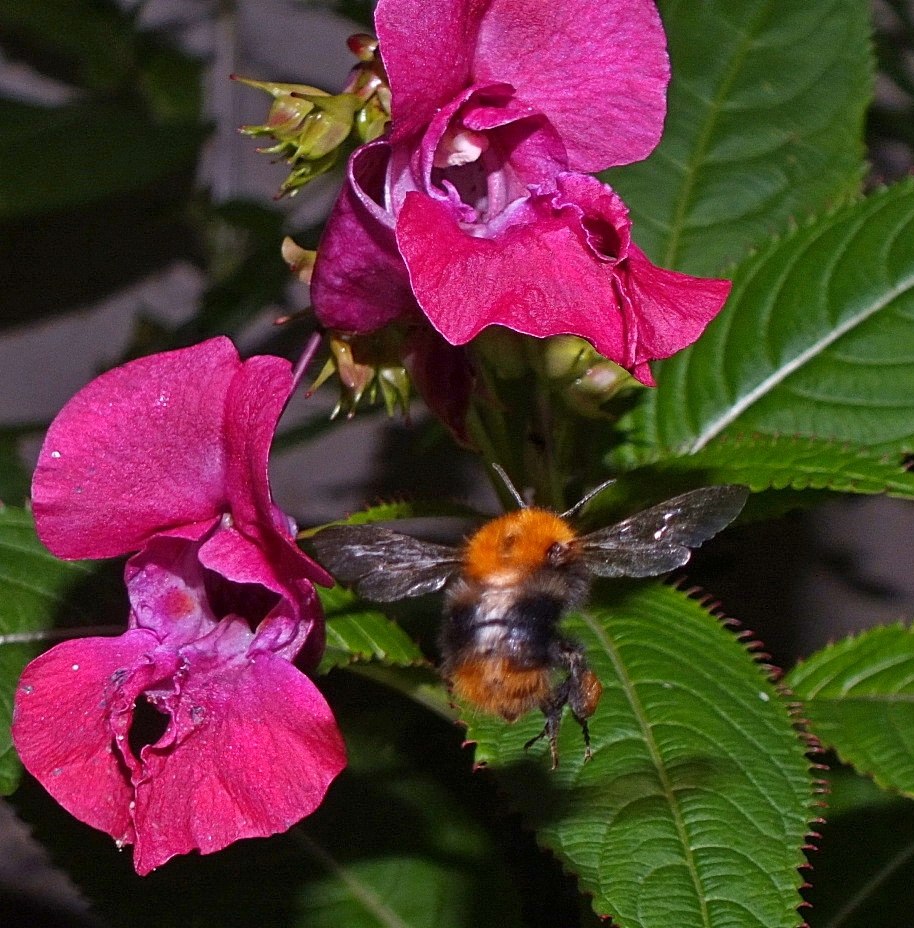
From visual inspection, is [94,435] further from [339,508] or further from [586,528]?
[339,508]

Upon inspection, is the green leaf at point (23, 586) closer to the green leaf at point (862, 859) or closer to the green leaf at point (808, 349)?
the green leaf at point (808, 349)

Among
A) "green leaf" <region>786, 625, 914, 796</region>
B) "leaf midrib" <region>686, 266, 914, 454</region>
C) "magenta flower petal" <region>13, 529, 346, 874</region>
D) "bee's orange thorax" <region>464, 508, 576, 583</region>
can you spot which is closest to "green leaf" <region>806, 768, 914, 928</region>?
"green leaf" <region>786, 625, 914, 796</region>

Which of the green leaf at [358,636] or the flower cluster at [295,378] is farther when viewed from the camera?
Answer: the green leaf at [358,636]

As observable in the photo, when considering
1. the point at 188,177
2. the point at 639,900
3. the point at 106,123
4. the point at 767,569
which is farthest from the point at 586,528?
the point at 188,177

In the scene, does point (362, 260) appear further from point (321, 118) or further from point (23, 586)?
point (23, 586)

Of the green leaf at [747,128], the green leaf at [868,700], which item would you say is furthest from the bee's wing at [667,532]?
the green leaf at [747,128]

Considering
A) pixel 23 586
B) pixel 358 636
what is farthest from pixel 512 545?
pixel 23 586

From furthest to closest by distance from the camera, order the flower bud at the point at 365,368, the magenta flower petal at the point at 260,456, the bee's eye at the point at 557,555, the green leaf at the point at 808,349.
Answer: the green leaf at the point at 808,349, the flower bud at the point at 365,368, the bee's eye at the point at 557,555, the magenta flower petal at the point at 260,456
